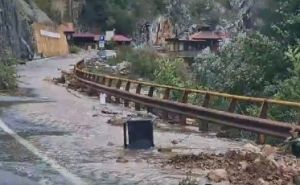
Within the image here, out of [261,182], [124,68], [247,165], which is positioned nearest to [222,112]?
[247,165]

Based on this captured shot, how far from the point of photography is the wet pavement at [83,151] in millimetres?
9203

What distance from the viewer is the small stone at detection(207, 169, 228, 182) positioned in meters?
9.05

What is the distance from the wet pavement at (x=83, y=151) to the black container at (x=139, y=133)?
0.75ft

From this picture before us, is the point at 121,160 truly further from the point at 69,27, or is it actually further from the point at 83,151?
the point at 69,27

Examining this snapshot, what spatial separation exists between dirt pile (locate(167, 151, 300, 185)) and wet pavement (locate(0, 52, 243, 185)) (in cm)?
40

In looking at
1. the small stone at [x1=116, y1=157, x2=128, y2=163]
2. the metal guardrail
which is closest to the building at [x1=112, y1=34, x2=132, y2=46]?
the metal guardrail

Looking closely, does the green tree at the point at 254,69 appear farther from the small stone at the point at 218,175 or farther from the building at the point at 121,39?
the building at the point at 121,39

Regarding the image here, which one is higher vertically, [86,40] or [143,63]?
[143,63]

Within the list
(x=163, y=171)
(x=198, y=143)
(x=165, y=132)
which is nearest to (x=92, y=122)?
(x=165, y=132)

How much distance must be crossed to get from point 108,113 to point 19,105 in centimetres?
340

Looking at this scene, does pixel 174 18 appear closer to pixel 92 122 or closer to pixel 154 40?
pixel 154 40

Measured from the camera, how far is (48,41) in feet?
305

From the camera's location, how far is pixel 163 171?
9.82 m

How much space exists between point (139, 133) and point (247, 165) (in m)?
2.92
